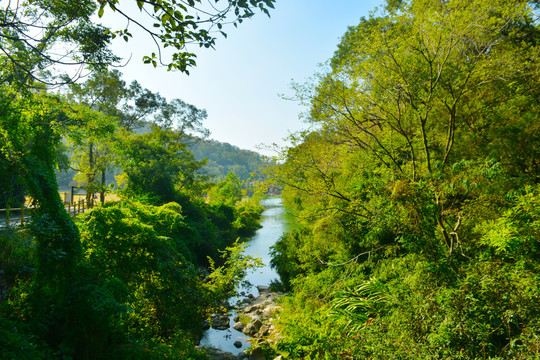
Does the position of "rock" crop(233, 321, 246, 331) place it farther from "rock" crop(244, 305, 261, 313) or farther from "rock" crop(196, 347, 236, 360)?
"rock" crop(196, 347, 236, 360)

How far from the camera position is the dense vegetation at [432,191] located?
158 inches

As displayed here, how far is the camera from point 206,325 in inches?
393

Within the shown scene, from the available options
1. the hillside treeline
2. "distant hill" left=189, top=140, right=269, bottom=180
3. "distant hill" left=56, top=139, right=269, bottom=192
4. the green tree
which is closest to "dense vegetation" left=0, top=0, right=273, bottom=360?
the hillside treeline

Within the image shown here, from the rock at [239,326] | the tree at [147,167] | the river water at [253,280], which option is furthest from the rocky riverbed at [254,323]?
the tree at [147,167]

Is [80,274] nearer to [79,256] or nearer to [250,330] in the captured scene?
[79,256]

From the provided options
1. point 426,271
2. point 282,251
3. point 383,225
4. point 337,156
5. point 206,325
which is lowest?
point 206,325

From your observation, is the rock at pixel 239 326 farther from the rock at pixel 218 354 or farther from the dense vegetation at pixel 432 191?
the rock at pixel 218 354

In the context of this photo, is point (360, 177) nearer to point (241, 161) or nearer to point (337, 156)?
point (337, 156)

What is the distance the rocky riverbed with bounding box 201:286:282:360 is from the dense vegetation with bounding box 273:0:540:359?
71 centimetres

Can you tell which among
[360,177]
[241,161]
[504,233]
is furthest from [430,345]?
[241,161]

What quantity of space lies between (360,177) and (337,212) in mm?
1601

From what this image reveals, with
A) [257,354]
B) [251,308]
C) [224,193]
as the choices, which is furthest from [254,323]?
[224,193]

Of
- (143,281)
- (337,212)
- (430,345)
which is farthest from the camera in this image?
(337,212)

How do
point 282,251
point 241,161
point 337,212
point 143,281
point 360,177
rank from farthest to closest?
point 241,161
point 282,251
point 360,177
point 337,212
point 143,281
